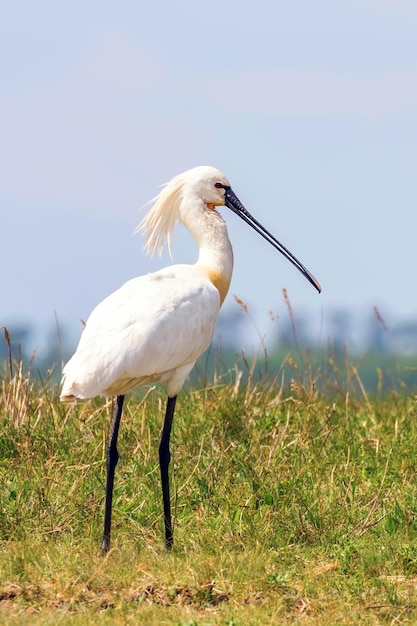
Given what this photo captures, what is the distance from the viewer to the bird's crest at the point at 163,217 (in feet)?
24.7

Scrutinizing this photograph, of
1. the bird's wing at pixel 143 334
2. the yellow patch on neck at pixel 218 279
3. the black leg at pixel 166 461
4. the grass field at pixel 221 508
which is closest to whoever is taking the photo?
the grass field at pixel 221 508

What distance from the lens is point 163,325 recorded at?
6746mm

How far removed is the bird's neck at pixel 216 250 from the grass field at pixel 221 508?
1189 mm

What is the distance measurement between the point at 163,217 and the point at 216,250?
416 millimetres

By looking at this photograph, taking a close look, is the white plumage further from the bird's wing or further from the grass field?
the grass field

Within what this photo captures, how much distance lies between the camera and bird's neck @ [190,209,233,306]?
7.41 meters

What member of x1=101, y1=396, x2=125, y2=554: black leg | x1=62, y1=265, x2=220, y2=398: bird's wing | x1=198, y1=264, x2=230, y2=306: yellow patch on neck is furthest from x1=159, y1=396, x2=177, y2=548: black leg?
x1=198, y1=264, x2=230, y2=306: yellow patch on neck

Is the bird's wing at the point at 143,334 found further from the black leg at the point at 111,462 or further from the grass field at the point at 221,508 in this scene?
the grass field at the point at 221,508

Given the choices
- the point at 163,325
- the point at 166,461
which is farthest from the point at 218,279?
the point at 166,461

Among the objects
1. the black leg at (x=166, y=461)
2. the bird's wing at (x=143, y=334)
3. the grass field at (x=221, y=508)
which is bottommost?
the grass field at (x=221, y=508)

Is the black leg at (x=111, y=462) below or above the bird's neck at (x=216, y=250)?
below

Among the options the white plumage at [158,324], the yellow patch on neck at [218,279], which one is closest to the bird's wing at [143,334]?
the white plumage at [158,324]

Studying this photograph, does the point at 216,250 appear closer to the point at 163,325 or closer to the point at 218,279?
the point at 218,279

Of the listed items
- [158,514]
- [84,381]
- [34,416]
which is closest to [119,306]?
[84,381]
